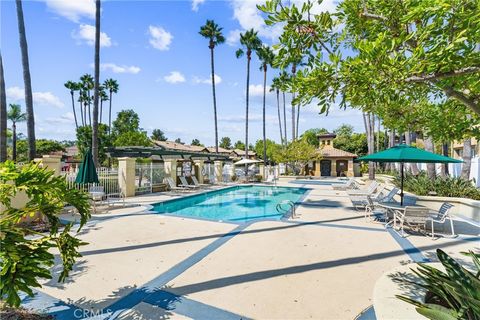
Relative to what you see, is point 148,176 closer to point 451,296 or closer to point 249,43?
point 451,296

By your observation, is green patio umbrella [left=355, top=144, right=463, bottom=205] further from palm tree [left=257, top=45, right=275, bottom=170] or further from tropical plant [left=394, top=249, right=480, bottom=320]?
palm tree [left=257, top=45, right=275, bottom=170]

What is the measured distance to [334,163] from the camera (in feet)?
123

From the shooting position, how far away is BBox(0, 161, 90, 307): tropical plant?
2.54 meters

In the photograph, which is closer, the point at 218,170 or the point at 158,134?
the point at 218,170

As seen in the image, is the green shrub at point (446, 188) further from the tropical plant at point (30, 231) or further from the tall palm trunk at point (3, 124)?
the tall palm trunk at point (3, 124)

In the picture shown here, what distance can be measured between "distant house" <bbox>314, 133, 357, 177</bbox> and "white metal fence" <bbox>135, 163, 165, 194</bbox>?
77.9ft

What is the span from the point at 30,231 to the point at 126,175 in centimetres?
1344

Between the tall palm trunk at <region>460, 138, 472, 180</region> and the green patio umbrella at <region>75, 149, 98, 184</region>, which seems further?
the tall palm trunk at <region>460, 138, 472, 180</region>

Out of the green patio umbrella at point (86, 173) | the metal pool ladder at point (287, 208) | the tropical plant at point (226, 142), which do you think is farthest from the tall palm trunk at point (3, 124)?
the tropical plant at point (226, 142)

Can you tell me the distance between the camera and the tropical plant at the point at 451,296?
2461 millimetres

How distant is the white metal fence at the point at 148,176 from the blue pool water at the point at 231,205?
130 inches

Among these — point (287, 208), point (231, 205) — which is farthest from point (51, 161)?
point (287, 208)

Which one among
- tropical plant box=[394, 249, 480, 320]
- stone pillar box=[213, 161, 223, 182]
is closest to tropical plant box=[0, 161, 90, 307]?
tropical plant box=[394, 249, 480, 320]

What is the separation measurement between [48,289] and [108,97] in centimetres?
5399
